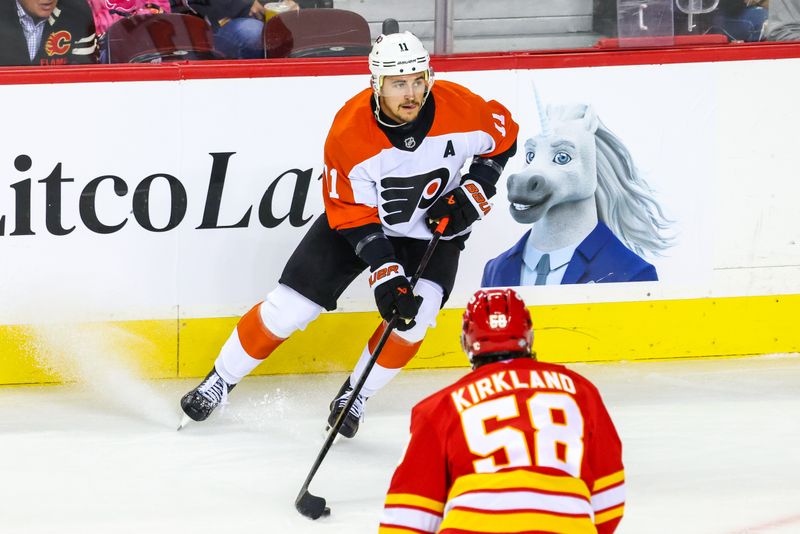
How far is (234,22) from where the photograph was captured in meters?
4.22

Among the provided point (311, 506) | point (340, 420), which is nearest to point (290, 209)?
point (340, 420)

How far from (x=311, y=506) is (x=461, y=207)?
99cm

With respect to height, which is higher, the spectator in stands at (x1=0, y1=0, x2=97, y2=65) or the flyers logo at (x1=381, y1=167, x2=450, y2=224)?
the spectator in stands at (x1=0, y1=0, x2=97, y2=65)

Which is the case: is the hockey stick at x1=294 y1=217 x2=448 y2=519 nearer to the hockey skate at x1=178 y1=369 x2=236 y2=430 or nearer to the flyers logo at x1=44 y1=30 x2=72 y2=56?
the hockey skate at x1=178 y1=369 x2=236 y2=430

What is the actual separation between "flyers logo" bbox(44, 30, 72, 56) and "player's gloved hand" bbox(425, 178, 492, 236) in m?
1.41

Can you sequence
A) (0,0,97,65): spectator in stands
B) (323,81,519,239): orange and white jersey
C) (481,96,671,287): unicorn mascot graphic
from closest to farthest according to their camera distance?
1. (323,81,519,239): orange and white jersey
2. (0,0,97,65): spectator in stands
3. (481,96,671,287): unicorn mascot graphic

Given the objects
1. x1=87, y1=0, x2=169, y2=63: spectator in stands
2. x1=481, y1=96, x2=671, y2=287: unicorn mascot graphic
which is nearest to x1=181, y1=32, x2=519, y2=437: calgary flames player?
x1=481, y1=96, x2=671, y2=287: unicorn mascot graphic

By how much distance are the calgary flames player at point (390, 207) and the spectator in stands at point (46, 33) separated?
1.09 meters

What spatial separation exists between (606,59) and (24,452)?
7.63ft

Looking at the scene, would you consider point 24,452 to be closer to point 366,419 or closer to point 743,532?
point 366,419

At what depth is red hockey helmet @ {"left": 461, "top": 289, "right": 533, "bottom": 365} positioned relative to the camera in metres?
1.92

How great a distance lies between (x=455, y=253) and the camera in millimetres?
3646

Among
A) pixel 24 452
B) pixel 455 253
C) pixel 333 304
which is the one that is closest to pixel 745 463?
pixel 455 253

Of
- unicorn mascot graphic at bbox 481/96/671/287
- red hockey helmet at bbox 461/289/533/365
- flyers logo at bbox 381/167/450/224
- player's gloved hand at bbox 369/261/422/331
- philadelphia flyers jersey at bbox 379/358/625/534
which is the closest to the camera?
philadelphia flyers jersey at bbox 379/358/625/534
